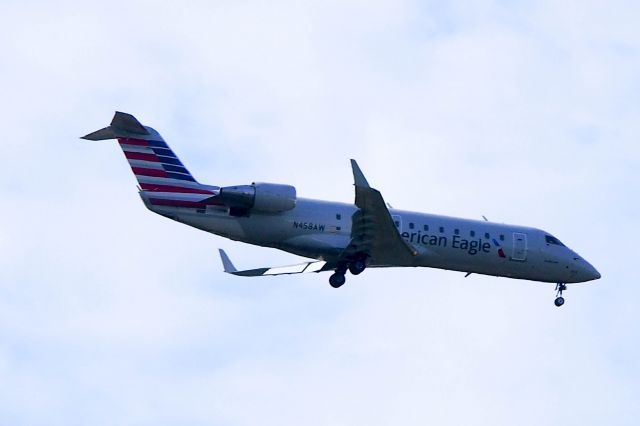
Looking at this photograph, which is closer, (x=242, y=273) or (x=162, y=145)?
(x=162, y=145)

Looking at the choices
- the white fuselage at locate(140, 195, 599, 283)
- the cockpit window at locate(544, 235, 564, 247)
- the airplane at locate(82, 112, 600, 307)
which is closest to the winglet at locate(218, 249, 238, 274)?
the airplane at locate(82, 112, 600, 307)

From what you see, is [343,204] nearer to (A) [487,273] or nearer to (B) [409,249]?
(B) [409,249]

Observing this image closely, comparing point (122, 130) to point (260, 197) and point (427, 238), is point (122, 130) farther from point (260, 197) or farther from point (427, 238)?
point (427, 238)

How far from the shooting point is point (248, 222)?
109 feet

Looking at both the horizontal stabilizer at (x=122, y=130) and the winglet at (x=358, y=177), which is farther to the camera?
the horizontal stabilizer at (x=122, y=130)

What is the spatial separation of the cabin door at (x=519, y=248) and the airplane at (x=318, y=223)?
3cm

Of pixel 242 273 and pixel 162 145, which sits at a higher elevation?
pixel 162 145

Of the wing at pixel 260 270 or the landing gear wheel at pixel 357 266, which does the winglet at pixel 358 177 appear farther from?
the wing at pixel 260 270

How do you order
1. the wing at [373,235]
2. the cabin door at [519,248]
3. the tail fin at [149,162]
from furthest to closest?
the cabin door at [519,248], the tail fin at [149,162], the wing at [373,235]

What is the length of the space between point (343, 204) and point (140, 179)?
18.6 feet

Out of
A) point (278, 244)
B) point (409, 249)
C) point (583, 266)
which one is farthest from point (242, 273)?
point (583, 266)

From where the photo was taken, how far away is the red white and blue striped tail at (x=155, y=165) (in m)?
33.0

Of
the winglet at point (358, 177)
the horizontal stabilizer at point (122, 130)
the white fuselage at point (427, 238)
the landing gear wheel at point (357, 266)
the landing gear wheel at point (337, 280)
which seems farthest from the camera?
the landing gear wheel at point (337, 280)

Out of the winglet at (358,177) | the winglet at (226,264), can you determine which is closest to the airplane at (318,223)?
the winglet at (358,177)
